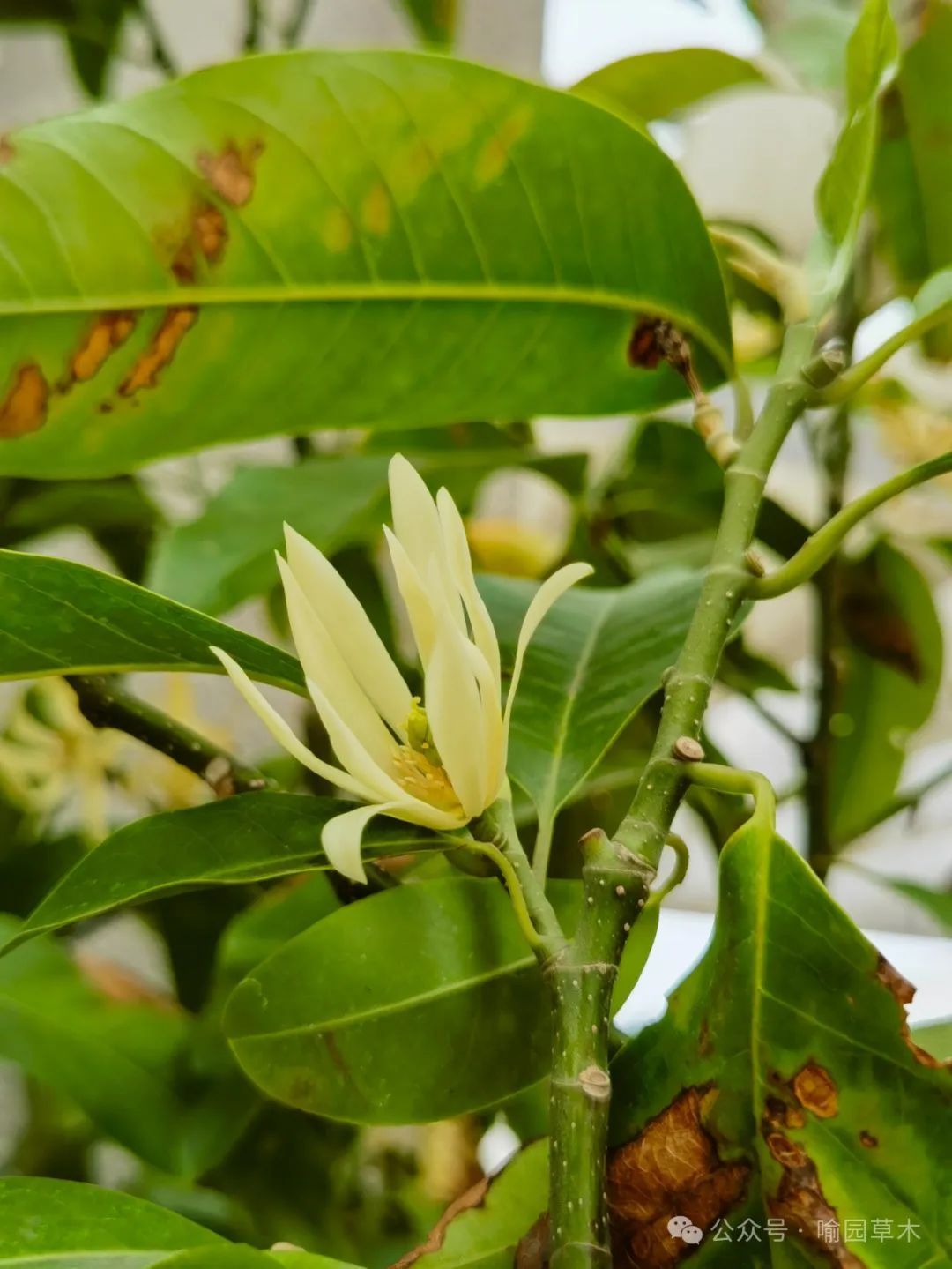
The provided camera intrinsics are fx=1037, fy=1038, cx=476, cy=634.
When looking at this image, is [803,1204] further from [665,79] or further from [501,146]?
[665,79]

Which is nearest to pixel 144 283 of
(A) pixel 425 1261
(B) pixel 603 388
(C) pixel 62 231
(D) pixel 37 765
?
(C) pixel 62 231

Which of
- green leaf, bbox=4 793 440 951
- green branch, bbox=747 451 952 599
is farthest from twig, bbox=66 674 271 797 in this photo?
green branch, bbox=747 451 952 599

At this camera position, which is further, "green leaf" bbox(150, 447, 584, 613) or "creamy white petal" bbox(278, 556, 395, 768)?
"green leaf" bbox(150, 447, 584, 613)

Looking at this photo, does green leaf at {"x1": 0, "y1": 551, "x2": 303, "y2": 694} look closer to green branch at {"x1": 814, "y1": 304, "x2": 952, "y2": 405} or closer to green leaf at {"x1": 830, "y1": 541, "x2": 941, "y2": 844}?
green branch at {"x1": 814, "y1": 304, "x2": 952, "y2": 405}

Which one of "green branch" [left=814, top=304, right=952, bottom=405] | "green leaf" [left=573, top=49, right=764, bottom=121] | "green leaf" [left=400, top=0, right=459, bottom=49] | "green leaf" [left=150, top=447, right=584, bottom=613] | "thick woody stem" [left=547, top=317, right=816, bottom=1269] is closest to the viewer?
"thick woody stem" [left=547, top=317, right=816, bottom=1269]

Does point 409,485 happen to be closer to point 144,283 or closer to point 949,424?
point 144,283

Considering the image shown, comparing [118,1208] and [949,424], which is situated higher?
[949,424]

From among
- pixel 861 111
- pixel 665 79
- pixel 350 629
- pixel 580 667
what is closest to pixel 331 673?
pixel 350 629

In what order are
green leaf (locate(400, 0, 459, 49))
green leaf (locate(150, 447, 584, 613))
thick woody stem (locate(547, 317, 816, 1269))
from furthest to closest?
1. green leaf (locate(400, 0, 459, 49))
2. green leaf (locate(150, 447, 584, 613))
3. thick woody stem (locate(547, 317, 816, 1269))
